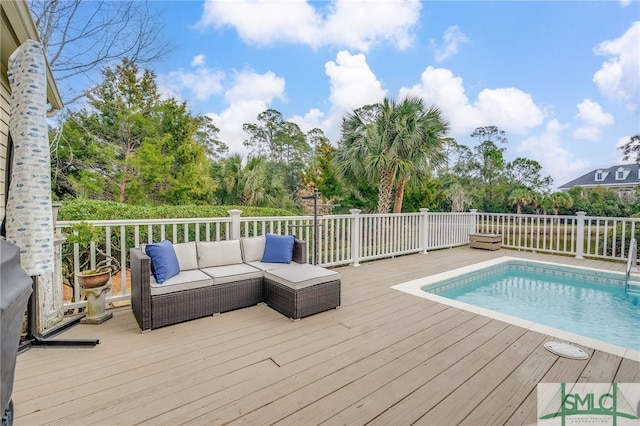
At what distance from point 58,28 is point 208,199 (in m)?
6.28

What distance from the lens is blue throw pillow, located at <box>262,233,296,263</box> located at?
12.7 ft

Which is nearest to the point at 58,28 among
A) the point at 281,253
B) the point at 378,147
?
the point at 281,253

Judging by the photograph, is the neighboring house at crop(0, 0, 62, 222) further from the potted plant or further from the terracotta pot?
the terracotta pot

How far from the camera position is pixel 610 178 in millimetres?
21859

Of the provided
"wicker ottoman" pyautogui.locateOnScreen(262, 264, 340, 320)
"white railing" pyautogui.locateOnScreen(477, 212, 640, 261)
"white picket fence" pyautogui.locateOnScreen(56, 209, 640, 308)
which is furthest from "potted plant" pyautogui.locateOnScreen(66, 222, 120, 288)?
"white railing" pyautogui.locateOnScreen(477, 212, 640, 261)

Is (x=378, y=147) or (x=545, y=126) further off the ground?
(x=545, y=126)

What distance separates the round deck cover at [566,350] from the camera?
7.82 feet

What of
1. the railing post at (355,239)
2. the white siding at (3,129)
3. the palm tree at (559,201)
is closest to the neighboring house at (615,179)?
the palm tree at (559,201)

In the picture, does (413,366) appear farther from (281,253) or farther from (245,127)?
(245,127)

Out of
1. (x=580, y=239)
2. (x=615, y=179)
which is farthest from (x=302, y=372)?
(x=615, y=179)

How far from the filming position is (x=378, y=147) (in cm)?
839

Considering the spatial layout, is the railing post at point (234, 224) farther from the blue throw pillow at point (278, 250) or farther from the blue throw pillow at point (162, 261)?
the blue throw pillow at point (162, 261)

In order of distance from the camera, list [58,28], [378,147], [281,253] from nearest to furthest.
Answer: [281,253] → [58,28] → [378,147]

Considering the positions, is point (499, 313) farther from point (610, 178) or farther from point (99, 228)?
point (610, 178)
